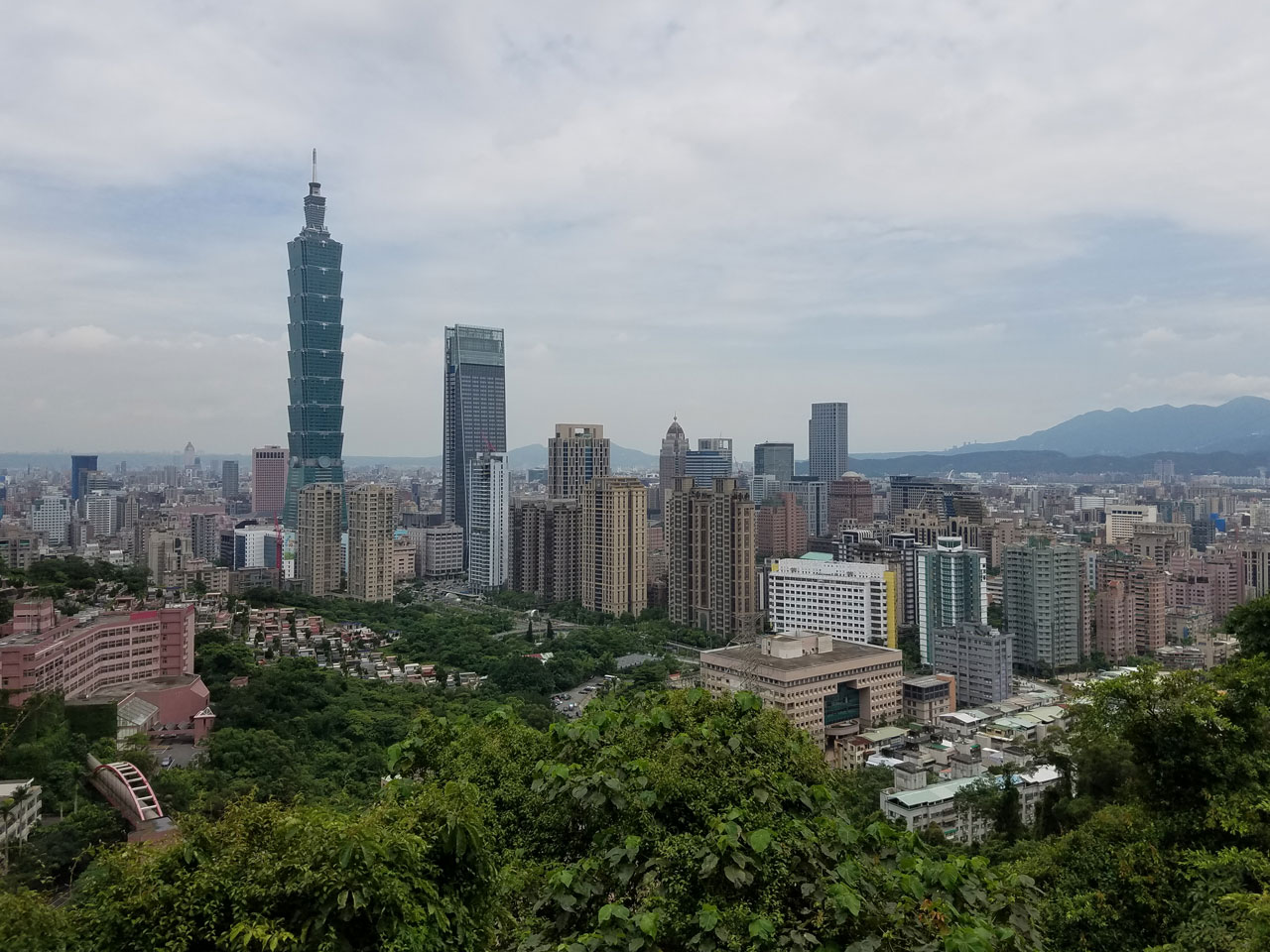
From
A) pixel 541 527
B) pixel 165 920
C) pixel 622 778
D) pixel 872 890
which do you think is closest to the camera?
pixel 165 920

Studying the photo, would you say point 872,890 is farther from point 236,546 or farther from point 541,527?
point 236,546

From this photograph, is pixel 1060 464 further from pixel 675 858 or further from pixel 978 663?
pixel 675 858

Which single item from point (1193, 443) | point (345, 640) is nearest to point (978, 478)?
point (1193, 443)

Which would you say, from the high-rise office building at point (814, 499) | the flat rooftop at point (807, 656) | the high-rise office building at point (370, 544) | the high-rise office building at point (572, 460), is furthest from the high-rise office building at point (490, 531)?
the high-rise office building at point (814, 499)

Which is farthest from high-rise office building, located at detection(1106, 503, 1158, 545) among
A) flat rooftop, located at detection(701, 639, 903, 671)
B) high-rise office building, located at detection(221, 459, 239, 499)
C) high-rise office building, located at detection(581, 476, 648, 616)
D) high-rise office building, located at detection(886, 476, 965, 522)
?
high-rise office building, located at detection(221, 459, 239, 499)

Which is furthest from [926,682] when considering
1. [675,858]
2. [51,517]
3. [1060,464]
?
[1060,464]

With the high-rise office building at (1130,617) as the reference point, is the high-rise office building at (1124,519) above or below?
above

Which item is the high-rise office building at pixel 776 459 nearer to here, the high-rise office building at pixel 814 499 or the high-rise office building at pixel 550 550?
the high-rise office building at pixel 814 499
